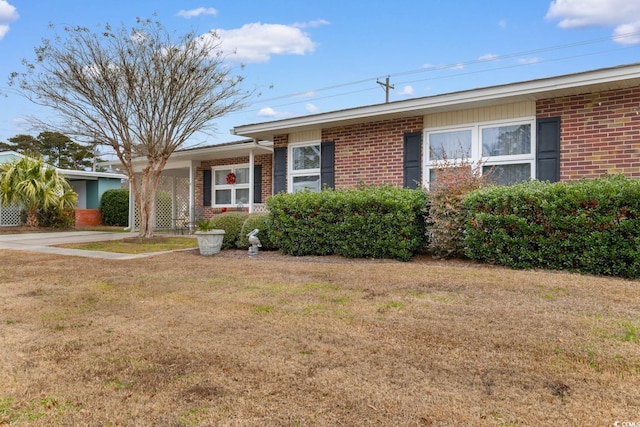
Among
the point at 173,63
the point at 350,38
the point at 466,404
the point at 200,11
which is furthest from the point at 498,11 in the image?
the point at 466,404

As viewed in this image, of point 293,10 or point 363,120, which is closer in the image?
point 363,120

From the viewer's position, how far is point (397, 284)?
5.14 meters

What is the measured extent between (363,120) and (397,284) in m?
5.28

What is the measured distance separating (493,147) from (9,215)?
21.6m

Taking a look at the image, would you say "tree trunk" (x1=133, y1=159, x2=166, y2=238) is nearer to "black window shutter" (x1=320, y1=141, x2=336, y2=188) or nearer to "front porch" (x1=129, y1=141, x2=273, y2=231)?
"front porch" (x1=129, y1=141, x2=273, y2=231)

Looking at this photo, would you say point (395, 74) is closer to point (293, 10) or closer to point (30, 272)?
point (293, 10)

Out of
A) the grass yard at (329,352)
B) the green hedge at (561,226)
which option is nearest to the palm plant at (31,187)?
the grass yard at (329,352)

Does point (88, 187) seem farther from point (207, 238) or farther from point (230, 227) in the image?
point (207, 238)

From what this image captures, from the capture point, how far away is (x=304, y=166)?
10.8 m

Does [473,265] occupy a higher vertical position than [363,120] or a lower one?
lower

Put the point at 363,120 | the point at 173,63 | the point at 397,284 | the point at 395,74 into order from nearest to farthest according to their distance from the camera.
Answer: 1. the point at 397,284
2. the point at 363,120
3. the point at 173,63
4. the point at 395,74

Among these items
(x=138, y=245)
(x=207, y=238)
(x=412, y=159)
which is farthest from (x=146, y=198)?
(x=412, y=159)

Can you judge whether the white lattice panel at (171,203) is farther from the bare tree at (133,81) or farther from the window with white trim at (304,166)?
the window with white trim at (304,166)

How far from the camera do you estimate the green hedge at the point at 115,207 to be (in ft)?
69.7
